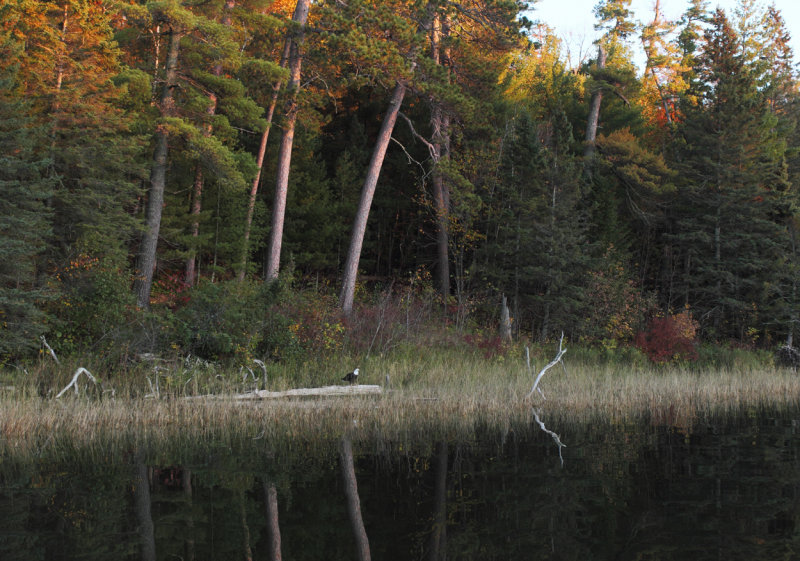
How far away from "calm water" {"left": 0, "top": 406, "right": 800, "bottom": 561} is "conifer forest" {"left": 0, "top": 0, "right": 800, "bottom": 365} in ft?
19.4

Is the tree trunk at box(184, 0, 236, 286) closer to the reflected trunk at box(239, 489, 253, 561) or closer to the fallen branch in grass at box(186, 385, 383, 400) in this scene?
the fallen branch in grass at box(186, 385, 383, 400)

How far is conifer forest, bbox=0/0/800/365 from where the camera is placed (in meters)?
15.0

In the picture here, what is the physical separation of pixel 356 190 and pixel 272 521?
74.3 ft

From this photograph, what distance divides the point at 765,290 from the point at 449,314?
11806 millimetres

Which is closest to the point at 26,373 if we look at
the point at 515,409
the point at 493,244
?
the point at 515,409

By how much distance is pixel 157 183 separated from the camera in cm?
1989

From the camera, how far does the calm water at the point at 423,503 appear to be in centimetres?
564

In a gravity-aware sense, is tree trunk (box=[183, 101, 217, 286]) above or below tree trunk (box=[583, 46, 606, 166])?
below

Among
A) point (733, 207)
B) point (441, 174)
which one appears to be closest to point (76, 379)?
point (441, 174)

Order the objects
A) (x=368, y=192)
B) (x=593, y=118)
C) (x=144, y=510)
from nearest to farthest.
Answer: (x=144, y=510), (x=368, y=192), (x=593, y=118)

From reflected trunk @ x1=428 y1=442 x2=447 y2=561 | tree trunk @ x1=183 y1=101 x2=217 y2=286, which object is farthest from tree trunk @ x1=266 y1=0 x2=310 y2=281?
reflected trunk @ x1=428 y1=442 x2=447 y2=561

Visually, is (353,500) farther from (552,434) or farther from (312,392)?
Answer: (312,392)

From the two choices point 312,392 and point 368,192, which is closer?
point 312,392

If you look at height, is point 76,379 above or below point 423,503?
above
